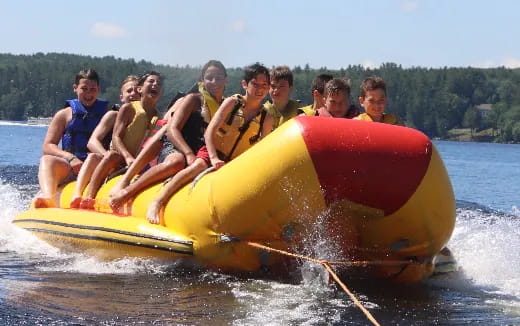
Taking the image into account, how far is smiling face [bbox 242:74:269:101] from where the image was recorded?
5871mm

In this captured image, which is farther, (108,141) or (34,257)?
(108,141)

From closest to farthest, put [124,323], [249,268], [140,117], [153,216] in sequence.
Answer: [124,323]
[249,268]
[153,216]
[140,117]

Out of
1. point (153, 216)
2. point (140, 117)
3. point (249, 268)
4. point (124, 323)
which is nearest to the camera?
point (124, 323)

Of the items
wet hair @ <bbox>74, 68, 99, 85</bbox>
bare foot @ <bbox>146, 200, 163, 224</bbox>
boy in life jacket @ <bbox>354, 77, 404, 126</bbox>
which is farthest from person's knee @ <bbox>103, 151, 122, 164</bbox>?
boy in life jacket @ <bbox>354, 77, 404, 126</bbox>

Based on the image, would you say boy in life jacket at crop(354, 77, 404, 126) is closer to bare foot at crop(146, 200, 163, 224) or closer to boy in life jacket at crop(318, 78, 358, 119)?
boy in life jacket at crop(318, 78, 358, 119)

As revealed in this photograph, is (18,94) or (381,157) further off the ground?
(381,157)

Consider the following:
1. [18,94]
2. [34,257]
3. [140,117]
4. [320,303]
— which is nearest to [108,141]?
[140,117]

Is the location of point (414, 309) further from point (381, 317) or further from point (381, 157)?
point (381, 157)

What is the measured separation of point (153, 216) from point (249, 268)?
817mm

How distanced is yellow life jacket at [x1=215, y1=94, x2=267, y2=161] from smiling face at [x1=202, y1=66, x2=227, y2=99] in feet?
1.71

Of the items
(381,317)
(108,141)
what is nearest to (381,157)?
(381,317)

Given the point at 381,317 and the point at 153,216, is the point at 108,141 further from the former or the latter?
the point at 381,317

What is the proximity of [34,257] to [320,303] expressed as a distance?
96.7 inches

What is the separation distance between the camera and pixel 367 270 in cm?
548
